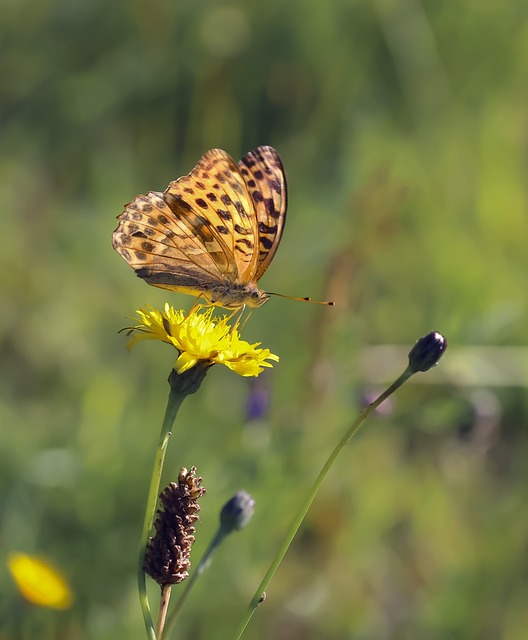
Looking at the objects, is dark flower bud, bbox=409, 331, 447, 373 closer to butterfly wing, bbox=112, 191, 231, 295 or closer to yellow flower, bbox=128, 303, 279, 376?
yellow flower, bbox=128, 303, 279, 376

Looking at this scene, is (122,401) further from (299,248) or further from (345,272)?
(299,248)

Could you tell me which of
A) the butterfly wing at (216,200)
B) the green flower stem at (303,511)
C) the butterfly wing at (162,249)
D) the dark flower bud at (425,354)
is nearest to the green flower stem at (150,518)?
the green flower stem at (303,511)

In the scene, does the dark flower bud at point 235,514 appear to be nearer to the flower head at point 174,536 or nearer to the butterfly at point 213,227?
the flower head at point 174,536

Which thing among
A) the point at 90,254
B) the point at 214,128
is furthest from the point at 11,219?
the point at 214,128

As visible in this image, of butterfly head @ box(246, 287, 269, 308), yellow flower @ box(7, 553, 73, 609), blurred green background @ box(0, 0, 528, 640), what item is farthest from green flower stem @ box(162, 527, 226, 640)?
blurred green background @ box(0, 0, 528, 640)

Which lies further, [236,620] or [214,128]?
[214,128]

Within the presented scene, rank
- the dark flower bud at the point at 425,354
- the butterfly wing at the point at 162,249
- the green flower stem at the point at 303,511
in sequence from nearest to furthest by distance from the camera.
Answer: the green flower stem at the point at 303,511
the dark flower bud at the point at 425,354
the butterfly wing at the point at 162,249

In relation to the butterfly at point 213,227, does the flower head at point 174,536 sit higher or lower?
lower
